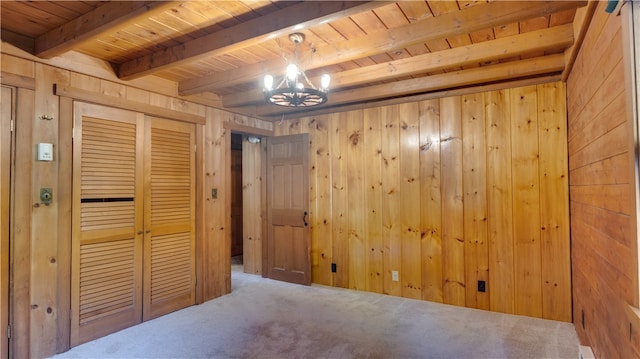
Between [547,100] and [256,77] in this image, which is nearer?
[256,77]

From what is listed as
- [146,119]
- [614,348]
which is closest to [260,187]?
[146,119]

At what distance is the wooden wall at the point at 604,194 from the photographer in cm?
156

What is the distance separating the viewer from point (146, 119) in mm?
3361

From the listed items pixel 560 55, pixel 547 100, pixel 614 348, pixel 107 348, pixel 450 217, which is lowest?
pixel 107 348

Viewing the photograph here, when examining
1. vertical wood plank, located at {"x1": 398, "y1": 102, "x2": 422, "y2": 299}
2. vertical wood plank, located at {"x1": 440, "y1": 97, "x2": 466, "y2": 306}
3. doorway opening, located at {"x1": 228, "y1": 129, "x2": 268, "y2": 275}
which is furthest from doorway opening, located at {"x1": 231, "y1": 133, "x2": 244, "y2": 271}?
vertical wood plank, located at {"x1": 440, "y1": 97, "x2": 466, "y2": 306}

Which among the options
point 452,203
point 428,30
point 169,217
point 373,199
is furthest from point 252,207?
point 428,30

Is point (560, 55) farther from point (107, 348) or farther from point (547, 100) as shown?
point (107, 348)

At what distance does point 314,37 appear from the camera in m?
2.63

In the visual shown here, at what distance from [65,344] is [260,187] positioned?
9.89ft

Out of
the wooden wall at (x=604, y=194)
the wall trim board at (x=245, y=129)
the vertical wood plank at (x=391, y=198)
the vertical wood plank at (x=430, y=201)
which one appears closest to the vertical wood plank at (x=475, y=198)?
the vertical wood plank at (x=430, y=201)

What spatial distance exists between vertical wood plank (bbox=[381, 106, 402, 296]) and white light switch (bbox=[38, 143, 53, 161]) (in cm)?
329

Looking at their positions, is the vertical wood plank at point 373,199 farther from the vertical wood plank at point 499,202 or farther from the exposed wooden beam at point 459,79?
the vertical wood plank at point 499,202

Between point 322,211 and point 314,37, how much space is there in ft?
8.32

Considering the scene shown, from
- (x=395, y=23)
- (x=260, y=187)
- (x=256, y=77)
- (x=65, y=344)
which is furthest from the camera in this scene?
(x=260, y=187)
